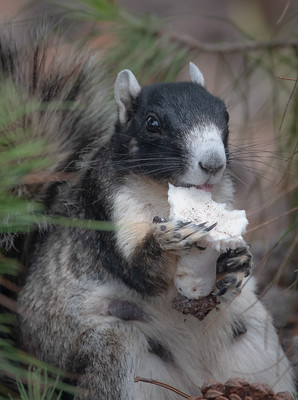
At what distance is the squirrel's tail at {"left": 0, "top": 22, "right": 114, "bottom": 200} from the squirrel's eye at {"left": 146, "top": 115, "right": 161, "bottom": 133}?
12.8 inches

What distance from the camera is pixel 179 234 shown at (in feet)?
6.98

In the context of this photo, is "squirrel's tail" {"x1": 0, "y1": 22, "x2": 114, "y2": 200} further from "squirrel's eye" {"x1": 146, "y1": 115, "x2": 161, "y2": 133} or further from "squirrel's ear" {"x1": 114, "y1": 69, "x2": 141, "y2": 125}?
"squirrel's eye" {"x1": 146, "y1": 115, "x2": 161, "y2": 133}

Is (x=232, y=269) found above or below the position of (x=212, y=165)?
below

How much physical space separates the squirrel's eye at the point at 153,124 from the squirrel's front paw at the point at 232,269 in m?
0.39

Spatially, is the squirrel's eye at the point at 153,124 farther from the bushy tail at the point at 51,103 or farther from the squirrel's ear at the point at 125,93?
the bushy tail at the point at 51,103

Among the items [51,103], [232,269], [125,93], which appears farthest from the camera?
[51,103]

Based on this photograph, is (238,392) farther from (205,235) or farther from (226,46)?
(226,46)

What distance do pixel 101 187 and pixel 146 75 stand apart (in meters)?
0.73

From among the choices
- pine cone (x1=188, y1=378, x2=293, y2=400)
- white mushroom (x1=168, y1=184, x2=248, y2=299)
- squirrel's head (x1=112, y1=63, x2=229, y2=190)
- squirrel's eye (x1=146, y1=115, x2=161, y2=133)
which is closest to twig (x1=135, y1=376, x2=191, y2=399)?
pine cone (x1=188, y1=378, x2=293, y2=400)

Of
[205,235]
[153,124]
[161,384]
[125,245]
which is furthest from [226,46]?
[161,384]

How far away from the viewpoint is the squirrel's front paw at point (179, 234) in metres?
2.10

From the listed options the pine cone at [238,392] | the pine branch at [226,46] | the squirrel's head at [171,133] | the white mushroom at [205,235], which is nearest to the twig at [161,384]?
the pine cone at [238,392]

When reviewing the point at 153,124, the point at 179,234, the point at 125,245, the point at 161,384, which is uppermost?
the point at 153,124

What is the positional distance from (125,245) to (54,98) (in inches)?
24.8
